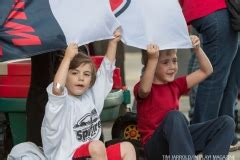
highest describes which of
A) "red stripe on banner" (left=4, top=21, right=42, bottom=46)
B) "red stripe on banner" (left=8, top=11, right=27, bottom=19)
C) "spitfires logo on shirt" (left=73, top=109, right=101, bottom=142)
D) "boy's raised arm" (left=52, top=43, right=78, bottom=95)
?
"red stripe on banner" (left=8, top=11, right=27, bottom=19)

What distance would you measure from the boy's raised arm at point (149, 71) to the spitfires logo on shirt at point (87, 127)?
0.36 meters

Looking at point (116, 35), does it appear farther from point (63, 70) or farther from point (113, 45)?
point (63, 70)

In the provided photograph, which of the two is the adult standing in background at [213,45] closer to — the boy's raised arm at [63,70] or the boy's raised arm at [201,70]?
the boy's raised arm at [201,70]

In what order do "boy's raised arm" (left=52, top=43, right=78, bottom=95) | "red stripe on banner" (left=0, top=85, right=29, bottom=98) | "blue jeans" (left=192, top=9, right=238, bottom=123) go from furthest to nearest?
"blue jeans" (left=192, top=9, right=238, bottom=123) < "red stripe on banner" (left=0, top=85, right=29, bottom=98) < "boy's raised arm" (left=52, top=43, right=78, bottom=95)

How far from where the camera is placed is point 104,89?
4.48 metres

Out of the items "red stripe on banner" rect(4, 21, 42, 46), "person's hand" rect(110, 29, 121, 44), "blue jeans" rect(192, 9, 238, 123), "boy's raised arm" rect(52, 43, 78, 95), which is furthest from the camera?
"blue jeans" rect(192, 9, 238, 123)

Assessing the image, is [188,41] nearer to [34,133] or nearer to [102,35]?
[102,35]

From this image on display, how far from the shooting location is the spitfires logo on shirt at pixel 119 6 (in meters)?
4.40

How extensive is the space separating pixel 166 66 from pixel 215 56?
2.04 feet

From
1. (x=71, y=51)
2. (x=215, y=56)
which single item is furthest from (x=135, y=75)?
(x=71, y=51)

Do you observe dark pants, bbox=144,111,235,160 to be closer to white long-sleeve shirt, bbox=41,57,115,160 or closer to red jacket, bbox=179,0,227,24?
white long-sleeve shirt, bbox=41,57,115,160

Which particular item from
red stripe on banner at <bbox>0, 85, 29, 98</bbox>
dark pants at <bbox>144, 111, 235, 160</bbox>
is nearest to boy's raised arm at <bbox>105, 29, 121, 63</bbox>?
dark pants at <bbox>144, 111, 235, 160</bbox>

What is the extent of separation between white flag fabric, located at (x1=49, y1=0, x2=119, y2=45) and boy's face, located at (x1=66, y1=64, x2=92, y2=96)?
0.21m

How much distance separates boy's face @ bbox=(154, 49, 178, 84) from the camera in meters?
4.66
